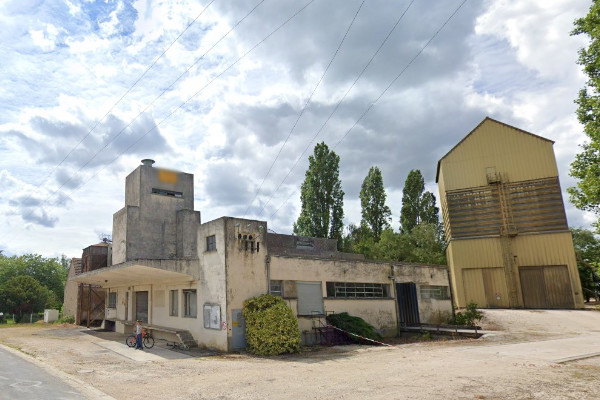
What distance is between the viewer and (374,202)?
1983 inches

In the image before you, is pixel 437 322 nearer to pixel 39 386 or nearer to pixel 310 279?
pixel 310 279

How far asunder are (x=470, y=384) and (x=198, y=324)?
14.0m

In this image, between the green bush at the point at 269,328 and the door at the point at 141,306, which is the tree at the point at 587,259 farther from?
the door at the point at 141,306

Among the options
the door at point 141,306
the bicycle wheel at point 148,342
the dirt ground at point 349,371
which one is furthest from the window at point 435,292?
the door at point 141,306

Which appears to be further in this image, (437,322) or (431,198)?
(431,198)

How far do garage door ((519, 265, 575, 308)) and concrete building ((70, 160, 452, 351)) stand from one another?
933cm

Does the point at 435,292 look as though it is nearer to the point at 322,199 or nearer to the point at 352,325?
the point at 352,325

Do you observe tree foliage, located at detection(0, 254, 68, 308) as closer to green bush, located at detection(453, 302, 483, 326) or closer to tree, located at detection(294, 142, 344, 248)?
tree, located at detection(294, 142, 344, 248)

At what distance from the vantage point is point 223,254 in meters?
19.6

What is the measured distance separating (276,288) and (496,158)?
27.5 metres

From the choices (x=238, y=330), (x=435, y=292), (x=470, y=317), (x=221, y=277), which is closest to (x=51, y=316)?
(x=221, y=277)

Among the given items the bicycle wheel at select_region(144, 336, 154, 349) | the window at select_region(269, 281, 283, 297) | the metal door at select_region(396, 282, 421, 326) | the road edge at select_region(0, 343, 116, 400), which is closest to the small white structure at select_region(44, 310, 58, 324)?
the bicycle wheel at select_region(144, 336, 154, 349)

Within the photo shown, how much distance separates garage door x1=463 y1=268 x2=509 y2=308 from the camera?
3634cm

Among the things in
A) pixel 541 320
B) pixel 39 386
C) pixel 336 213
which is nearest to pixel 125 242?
pixel 39 386
